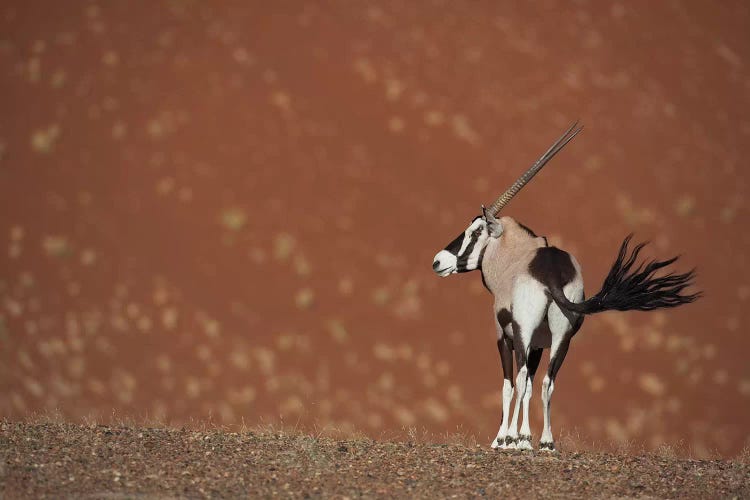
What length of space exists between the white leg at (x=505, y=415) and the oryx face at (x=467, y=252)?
106 cm

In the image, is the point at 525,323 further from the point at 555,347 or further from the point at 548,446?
→ the point at 548,446

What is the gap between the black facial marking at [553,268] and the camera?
834cm

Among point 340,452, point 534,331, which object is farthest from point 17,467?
point 534,331

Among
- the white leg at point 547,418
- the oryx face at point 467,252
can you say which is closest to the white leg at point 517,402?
the white leg at point 547,418

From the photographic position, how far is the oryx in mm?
8078

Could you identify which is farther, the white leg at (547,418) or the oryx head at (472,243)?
the oryx head at (472,243)

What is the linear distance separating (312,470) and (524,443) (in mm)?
1760

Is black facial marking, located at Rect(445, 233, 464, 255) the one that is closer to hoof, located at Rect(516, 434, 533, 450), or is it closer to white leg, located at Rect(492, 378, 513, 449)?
white leg, located at Rect(492, 378, 513, 449)

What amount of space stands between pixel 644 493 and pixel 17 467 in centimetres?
418

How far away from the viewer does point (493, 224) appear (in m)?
8.99

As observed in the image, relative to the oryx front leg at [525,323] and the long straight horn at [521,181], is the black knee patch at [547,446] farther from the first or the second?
the long straight horn at [521,181]

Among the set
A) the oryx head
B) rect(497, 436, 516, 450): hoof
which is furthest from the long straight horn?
rect(497, 436, 516, 450): hoof

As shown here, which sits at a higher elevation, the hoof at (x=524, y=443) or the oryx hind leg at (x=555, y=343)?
the oryx hind leg at (x=555, y=343)

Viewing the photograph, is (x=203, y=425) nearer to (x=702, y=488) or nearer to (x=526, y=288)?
(x=526, y=288)
